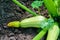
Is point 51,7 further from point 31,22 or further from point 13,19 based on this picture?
point 13,19

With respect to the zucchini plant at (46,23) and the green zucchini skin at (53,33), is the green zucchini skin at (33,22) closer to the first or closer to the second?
the zucchini plant at (46,23)

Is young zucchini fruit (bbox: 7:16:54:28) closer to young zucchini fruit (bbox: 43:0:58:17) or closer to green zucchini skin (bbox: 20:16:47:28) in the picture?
green zucchini skin (bbox: 20:16:47:28)

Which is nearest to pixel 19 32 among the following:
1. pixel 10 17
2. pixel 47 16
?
pixel 10 17

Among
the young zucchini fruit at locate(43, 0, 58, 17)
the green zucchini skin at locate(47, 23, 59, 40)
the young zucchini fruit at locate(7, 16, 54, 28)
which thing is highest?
the young zucchini fruit at locate(43, 0, 58, 17)

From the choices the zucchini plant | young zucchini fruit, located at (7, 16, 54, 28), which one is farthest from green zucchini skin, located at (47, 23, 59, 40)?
young zucchini fruit, located at (7, 16, 54, 28)

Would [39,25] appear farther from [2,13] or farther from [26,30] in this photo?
[2,13]

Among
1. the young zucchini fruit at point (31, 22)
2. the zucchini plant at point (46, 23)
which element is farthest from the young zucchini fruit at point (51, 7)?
the young zucchini fruit at point (31, 22)

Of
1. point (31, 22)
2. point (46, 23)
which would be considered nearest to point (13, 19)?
point (31, 22)
